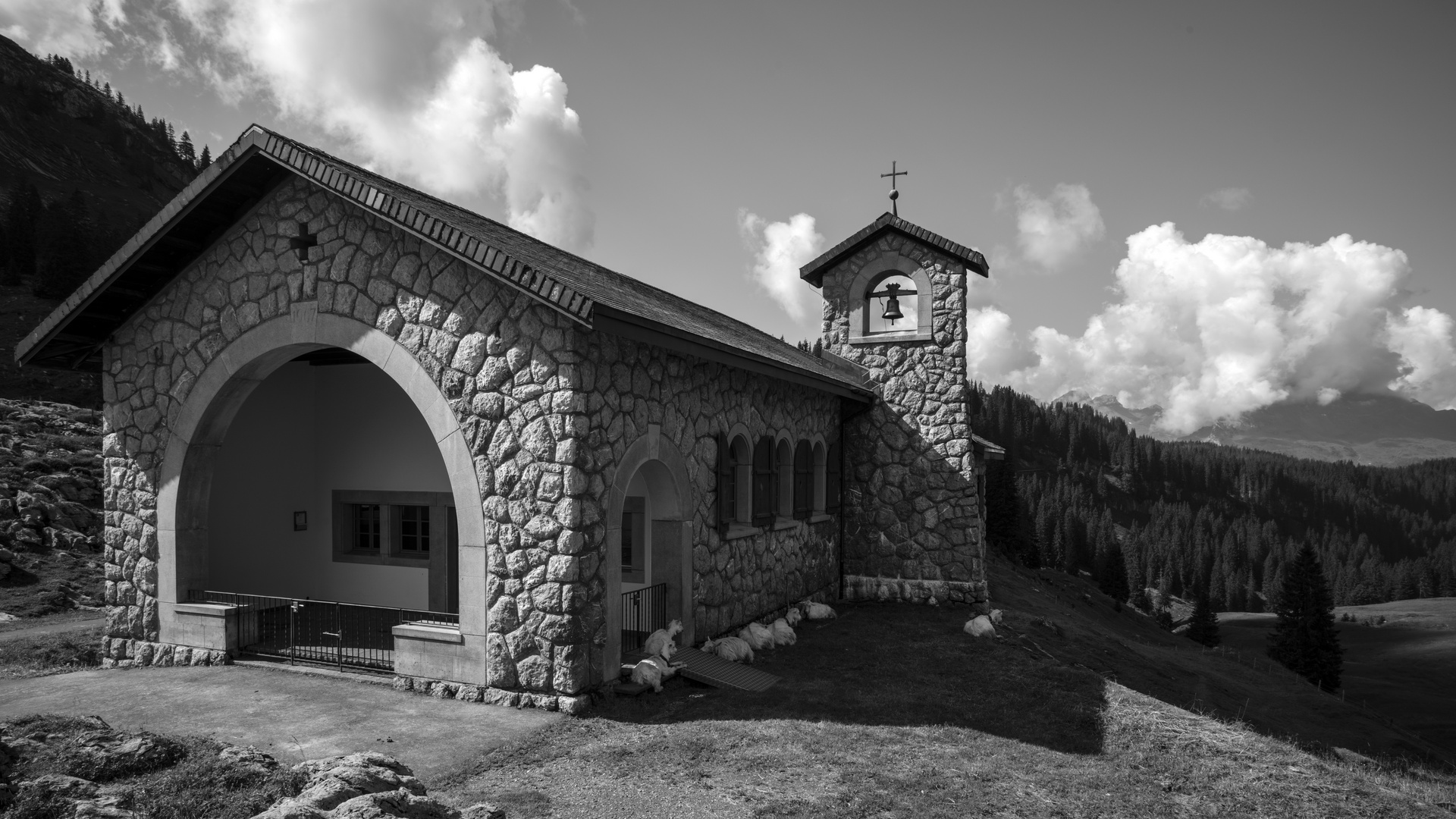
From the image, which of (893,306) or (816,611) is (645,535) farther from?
(893,306)

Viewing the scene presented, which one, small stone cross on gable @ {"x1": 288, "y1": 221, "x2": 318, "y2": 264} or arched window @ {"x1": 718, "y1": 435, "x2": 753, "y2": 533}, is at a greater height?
small stone cross on gable @ {"x1": 288, "y1": 221, "x2": 318, "y2": 264}

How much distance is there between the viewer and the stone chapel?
8.31 metres

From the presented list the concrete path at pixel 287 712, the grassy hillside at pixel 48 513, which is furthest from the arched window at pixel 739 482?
the grassy hillside at pixel 48 513

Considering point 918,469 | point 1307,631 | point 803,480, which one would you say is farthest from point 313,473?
point 1307,631

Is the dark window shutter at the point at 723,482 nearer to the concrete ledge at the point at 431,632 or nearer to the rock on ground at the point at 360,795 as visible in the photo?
the concrete ledge at the point at 431,632

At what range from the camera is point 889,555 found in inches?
662

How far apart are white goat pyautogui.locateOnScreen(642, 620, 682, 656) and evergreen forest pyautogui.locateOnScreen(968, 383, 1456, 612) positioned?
86041mm

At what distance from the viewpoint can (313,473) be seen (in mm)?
13750

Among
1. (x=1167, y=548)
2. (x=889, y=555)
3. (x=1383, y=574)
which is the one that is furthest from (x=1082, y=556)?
(x=889, y=555)

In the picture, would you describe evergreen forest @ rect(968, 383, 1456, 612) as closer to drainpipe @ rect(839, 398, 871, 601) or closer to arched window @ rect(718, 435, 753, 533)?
drainpipe @ rect(839, 398, 871, 601)

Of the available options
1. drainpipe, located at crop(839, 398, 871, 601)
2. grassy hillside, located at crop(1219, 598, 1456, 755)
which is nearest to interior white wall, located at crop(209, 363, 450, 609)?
drainpipe, located at crop(839, 398, 871, 601)

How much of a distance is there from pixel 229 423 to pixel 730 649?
274 inches

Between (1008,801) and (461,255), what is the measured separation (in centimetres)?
681

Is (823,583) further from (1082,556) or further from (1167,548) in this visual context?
(1167,548)
